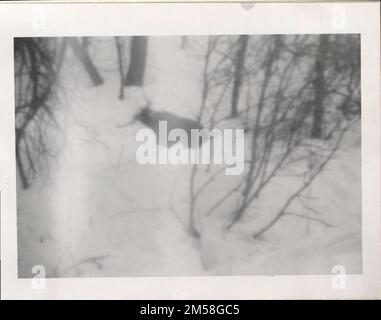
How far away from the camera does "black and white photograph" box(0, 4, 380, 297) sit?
3.27ft

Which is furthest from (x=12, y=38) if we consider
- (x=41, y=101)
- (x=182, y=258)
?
(x=182, y=258)

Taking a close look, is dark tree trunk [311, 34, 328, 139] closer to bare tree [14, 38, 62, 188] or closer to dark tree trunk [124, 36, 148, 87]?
dark tree trunk [124, 36, 148, 87]

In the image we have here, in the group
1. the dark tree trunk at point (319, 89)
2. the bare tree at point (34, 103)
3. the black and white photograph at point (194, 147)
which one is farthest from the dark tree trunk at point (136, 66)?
the dark tree trunk at point (319, 89)

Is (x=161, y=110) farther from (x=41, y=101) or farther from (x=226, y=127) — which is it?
(x=41, y=101)

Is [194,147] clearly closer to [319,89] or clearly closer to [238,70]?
[238,70]

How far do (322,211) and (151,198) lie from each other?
0.37 metres

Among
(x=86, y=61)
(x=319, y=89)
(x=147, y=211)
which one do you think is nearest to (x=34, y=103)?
(x=86, y=61)

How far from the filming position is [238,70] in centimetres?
100

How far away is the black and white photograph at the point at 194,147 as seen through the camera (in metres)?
1.00

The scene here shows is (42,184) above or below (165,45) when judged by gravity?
below

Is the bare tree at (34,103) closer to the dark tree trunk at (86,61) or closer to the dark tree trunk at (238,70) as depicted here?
the dark tree trunk at (86,61)

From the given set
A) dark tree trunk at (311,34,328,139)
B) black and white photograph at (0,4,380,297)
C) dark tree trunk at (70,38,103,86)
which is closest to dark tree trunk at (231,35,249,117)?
black and white photograph at (0,4,380,297)

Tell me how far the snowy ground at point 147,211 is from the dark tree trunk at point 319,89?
3.0 inches

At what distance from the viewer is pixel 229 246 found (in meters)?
1.00
